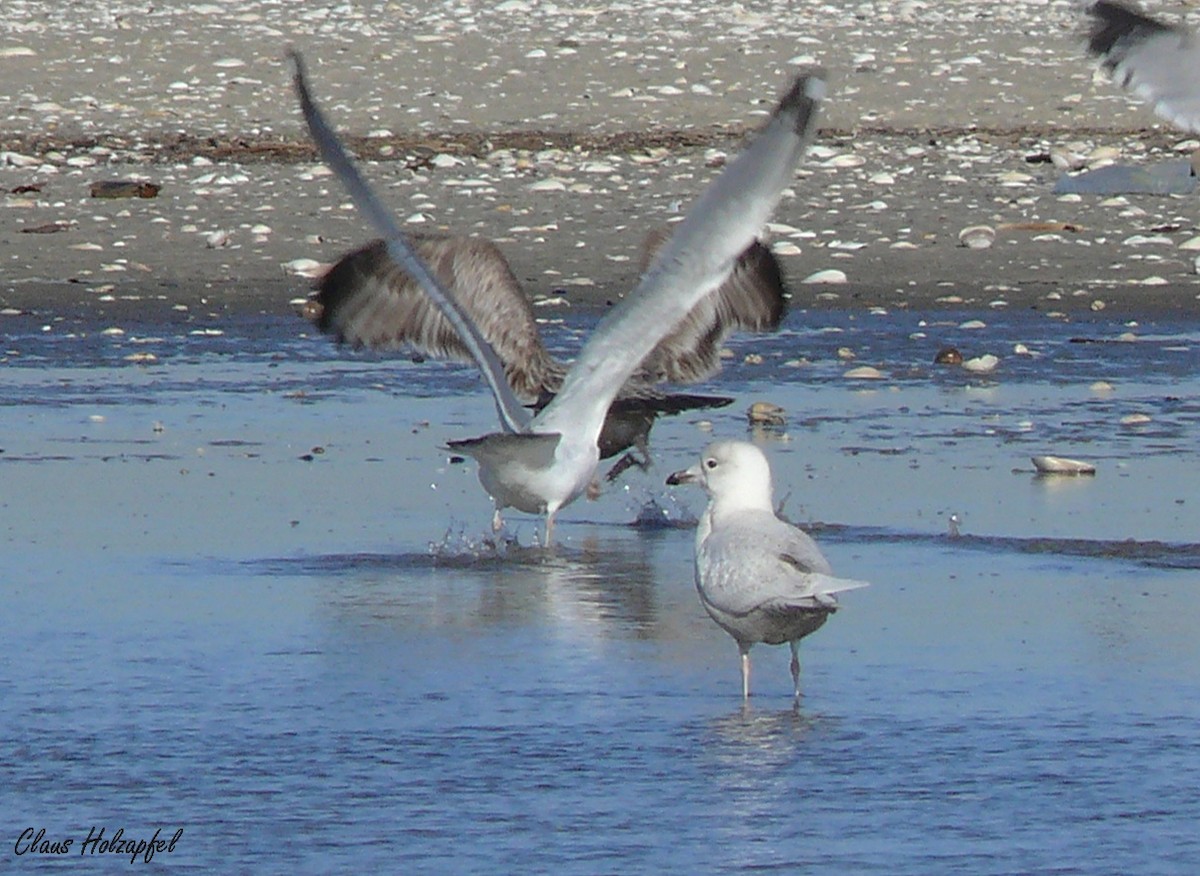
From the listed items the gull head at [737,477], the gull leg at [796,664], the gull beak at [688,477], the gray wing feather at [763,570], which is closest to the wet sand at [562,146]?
the gull beak at [688,477]

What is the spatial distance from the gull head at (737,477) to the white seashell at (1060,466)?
2654mm

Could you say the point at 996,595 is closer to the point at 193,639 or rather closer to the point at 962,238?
the point at 193,639

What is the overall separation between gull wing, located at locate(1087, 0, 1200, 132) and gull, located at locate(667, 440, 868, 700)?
13.1 ft

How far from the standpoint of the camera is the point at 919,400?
11094 mm

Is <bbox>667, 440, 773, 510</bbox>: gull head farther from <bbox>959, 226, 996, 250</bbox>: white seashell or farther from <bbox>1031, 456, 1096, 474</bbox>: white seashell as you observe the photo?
<bbox>959, 226, 996, 250</bbox>: white seashell

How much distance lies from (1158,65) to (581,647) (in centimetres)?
442

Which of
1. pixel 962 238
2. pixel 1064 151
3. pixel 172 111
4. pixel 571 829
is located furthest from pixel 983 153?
pixel 571 829

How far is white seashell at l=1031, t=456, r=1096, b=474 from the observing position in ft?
30.7

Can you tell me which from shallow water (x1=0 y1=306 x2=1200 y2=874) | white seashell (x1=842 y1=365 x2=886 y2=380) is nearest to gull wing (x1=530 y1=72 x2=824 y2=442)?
shallow water (x1=0 y1=306 x2=1200 y2=874)

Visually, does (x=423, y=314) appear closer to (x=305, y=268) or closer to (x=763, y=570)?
(x=763, y=570)

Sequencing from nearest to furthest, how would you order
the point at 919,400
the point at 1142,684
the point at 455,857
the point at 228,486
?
the point at 455,857 → the point at 1142,684 → the point at 228,486 → the point at 919,400

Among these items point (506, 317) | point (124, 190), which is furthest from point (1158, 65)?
→ point (124, 190)

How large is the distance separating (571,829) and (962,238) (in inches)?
406

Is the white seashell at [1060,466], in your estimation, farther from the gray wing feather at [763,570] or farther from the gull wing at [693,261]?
the gray wing feather at [763,570]
